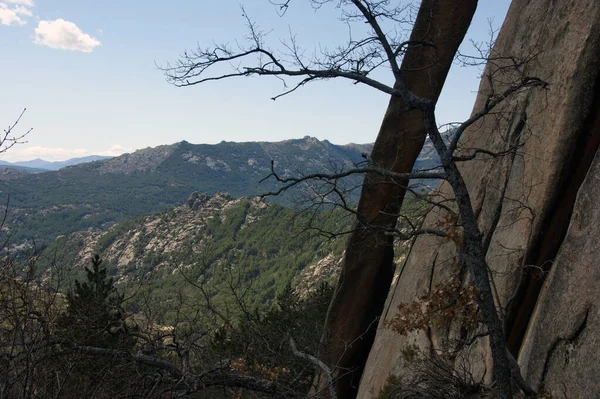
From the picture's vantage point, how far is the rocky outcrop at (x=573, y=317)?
210 inches

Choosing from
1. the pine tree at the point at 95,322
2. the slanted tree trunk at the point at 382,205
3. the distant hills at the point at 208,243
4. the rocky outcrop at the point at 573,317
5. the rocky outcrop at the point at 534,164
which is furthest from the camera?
the distant hills at the point at 208,243

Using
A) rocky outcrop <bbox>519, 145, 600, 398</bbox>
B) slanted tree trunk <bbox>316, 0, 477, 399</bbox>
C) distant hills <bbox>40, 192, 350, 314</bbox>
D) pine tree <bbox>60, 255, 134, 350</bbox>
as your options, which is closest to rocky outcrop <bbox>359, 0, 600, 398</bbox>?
rocky outcrop <bbox>519, 145, 600, 398</bbox>

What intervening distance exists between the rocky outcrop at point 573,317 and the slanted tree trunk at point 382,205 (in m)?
4.51

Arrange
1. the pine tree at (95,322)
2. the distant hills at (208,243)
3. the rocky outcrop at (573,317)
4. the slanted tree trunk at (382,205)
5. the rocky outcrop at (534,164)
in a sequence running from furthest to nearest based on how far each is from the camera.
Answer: the distant hills at (208,243) < the slanted tree trunk at (382,205) < the pine tree at (95,322) < the rocky outcrop at (534,164) < the rocky outcrop at (573,317)

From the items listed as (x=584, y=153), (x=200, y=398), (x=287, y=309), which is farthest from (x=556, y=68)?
(x=287, y=309)

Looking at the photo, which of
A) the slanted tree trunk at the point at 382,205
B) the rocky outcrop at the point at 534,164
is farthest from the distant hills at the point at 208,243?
the rocky outcrop at the point at 534,164

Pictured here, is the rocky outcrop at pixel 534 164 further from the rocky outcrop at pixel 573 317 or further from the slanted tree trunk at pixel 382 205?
the slanted tree trunk at pixel 382 205

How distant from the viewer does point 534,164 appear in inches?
285

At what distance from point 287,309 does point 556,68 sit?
907 inches

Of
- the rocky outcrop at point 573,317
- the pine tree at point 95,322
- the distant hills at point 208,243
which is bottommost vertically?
the distant hills at point 208,243

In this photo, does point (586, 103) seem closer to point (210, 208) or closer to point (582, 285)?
point (582, 285)

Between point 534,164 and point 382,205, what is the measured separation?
4.60 m

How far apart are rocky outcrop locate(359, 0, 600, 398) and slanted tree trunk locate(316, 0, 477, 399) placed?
6.17ft

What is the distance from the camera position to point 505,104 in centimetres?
852
